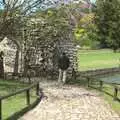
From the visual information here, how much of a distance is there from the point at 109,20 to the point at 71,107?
14.4 meters

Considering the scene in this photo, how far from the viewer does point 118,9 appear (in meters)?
28.3

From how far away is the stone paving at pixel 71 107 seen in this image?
13.2 metres

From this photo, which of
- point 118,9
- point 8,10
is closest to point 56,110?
point 8,10

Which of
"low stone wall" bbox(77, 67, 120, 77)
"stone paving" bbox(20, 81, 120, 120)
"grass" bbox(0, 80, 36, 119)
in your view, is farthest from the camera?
"low stone wall" bbox(77, 67, 120, 77)

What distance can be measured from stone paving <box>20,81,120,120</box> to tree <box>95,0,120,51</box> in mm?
9339

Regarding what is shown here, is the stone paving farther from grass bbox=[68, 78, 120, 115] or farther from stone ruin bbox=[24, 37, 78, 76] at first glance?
stone ruin bbox=[24, 37, 78, 76]

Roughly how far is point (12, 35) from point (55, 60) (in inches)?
165

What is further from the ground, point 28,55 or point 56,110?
point 28,55

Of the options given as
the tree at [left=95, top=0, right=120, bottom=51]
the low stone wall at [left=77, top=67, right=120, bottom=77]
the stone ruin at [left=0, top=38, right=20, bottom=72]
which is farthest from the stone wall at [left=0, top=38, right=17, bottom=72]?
the tree at [left=95, top=0, right=120, bottom=51]

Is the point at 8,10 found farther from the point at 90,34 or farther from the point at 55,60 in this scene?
the point at 90,34

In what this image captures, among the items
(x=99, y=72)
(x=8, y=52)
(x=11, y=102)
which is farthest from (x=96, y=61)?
(x=11, y=102)

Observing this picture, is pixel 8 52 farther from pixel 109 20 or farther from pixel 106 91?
pixel 106 91

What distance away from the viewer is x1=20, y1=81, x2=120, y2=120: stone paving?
521 inches

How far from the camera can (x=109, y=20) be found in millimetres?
28422
